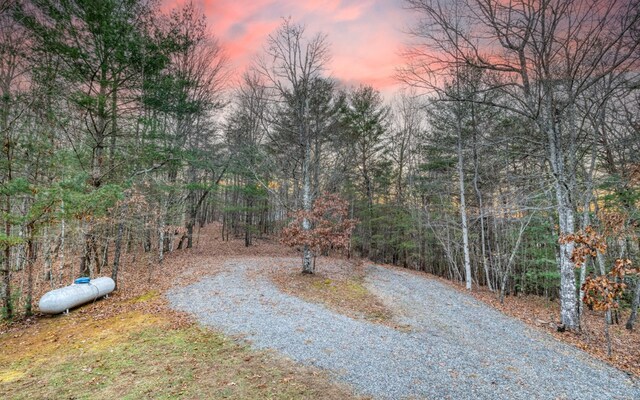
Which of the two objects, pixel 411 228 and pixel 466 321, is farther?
pixel 411 228

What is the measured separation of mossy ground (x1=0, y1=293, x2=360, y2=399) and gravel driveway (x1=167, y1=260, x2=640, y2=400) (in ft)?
1.77

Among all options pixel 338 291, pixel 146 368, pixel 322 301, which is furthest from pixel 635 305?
pixel 146 368

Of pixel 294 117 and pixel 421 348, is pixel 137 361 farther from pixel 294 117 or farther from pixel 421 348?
pixel 294 117

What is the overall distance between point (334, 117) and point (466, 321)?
1324cm

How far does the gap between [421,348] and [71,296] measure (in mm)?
9655

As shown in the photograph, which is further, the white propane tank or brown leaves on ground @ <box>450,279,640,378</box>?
the white propane tank

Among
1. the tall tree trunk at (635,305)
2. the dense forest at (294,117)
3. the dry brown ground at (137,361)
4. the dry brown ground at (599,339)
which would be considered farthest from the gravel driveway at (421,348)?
the tall tree trunk at (635,305)

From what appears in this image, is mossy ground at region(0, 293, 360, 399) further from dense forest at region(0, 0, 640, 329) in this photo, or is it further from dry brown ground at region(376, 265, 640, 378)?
dry brown ground at region(376, 265, 640, 378)

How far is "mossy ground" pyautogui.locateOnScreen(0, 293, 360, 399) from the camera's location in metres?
4.12

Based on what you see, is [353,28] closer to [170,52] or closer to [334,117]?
[334,117]

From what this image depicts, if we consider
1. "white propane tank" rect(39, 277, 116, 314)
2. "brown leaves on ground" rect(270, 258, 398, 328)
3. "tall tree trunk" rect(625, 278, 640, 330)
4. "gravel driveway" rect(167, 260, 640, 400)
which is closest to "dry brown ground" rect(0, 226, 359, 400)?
"white propane tank" rect(39, 277, 116, 314)

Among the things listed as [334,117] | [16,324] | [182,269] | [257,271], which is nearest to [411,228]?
[334,117]

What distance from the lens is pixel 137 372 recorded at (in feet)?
15.4

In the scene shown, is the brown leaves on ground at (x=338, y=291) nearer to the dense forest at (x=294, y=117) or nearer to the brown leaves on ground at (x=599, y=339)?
the dense forest at (x=294, y=117)
